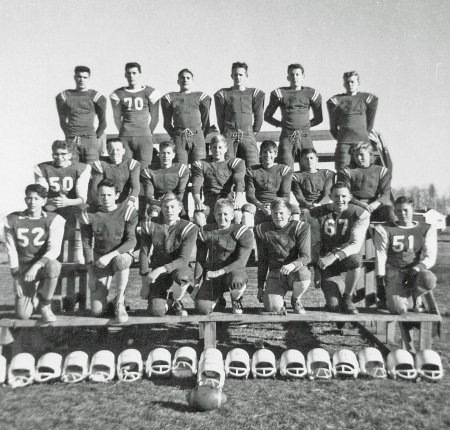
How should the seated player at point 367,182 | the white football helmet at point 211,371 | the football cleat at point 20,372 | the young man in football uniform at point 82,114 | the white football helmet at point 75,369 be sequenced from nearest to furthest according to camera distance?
the white football helmet at point 211,371, the football cleat at point 20,372, the white football helmet at point 75,369, the seated player at point 367,182, the young man in football uniform at point 82,114

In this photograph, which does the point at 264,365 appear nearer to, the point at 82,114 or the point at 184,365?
the point at 184,365

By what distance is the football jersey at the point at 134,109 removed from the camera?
735 centimetres

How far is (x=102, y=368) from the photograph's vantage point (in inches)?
195

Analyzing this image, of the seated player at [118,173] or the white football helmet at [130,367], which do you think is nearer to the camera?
the white football helmet at [130,367]

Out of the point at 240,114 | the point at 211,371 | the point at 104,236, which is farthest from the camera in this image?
the point at 240,114

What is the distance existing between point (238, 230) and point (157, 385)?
6.28ft

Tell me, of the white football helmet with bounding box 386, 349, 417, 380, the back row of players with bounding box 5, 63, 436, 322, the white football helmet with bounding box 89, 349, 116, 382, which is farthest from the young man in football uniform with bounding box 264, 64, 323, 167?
the white football helmet with bounding box 89, 349, 116, 382

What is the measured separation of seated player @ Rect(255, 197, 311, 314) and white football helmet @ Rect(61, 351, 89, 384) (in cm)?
206

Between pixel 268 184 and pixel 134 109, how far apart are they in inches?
97.9

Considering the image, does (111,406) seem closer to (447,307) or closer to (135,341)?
(135,341)

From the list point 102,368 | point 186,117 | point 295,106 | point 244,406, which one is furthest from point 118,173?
point 244,406

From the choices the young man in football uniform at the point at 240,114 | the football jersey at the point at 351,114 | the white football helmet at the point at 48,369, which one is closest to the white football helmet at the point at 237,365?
the white football helmet at the point at 48,369

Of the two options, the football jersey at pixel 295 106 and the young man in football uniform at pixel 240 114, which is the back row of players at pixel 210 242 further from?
the football jersey at pixel 295 106

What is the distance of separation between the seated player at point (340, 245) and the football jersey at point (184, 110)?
2.63 metres
